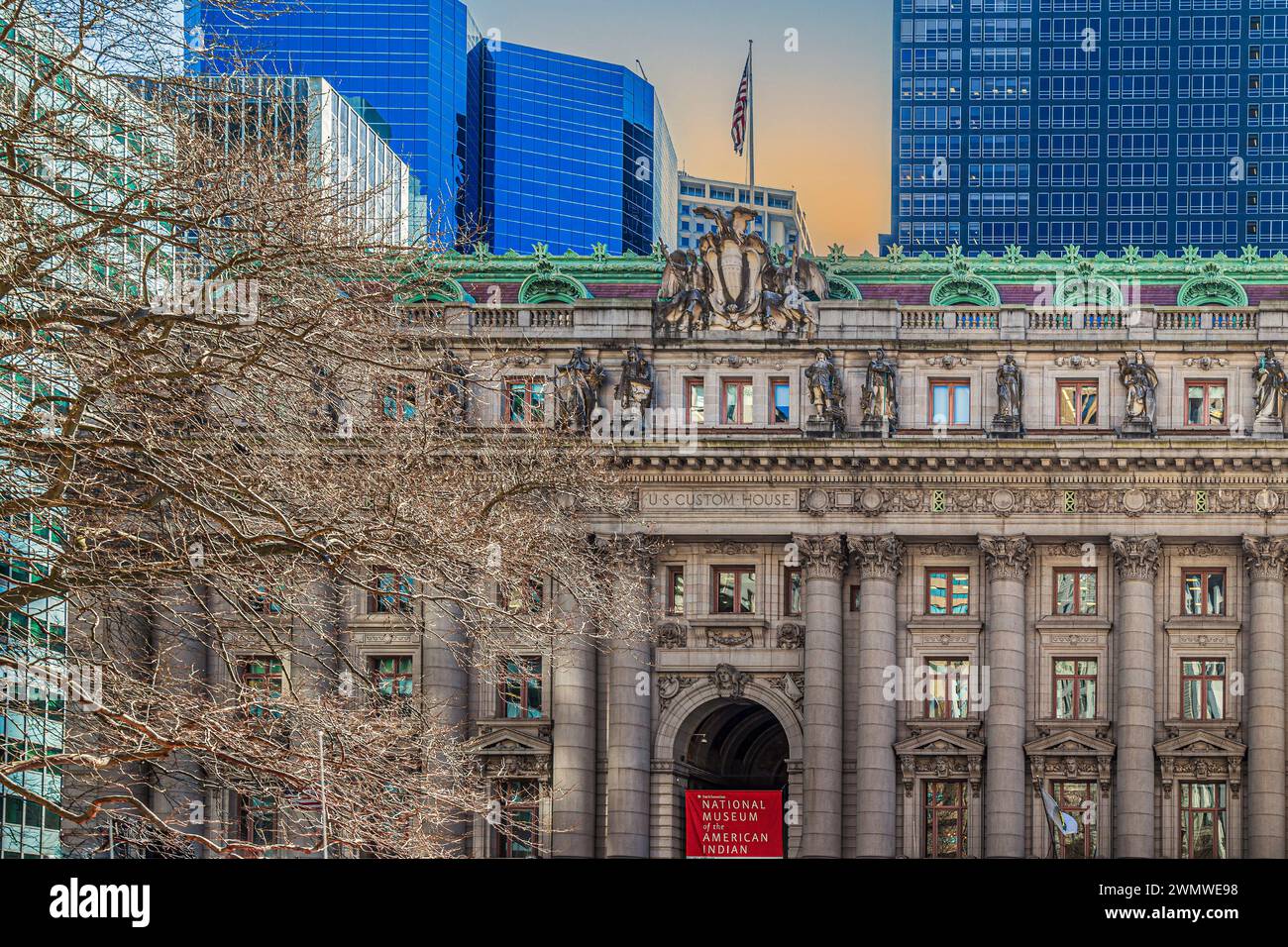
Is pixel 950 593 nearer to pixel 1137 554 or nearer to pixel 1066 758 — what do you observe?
pixel 1137 554

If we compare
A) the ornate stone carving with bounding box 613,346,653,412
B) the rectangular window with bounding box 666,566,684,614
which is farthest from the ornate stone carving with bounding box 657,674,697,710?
the ornate stone carving with bounding box 613,346,653,412

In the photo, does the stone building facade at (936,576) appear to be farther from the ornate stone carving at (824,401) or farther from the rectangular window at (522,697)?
the rectangular window at (522,697)

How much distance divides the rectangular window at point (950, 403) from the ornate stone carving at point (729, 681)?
12.8m

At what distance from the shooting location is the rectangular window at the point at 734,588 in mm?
77625

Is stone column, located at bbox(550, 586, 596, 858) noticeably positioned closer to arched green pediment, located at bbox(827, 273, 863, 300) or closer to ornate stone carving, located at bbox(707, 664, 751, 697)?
ornate stone carving, located at bbox(707, 664, 751, 697)

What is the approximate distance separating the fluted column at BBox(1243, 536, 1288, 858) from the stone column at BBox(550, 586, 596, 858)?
2527cm

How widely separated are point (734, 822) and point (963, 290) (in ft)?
78.7

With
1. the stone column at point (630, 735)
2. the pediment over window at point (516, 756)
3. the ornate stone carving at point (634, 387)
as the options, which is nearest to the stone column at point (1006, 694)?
the stone column at point (630, 735)

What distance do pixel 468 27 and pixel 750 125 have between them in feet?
378

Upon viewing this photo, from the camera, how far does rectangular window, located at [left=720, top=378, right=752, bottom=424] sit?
256 feet

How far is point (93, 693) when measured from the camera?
27.4 m

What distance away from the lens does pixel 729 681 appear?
76.4 meters

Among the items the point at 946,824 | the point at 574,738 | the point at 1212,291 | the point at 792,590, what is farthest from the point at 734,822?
the point at 1212,291

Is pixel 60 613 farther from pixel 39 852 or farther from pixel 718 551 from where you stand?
pixel 718 551
